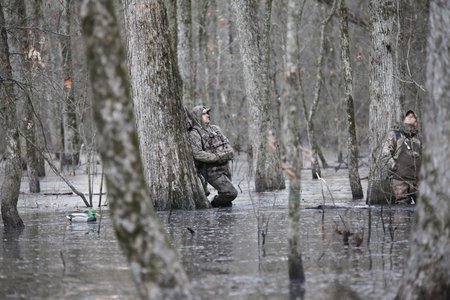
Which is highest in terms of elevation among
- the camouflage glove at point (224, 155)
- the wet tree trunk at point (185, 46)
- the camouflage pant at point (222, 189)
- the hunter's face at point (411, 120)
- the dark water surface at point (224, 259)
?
the wet tree trunk at point (185, 46)

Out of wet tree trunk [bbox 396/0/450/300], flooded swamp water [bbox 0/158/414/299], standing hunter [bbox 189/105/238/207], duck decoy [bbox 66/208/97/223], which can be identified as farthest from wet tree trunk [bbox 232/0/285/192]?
wet tree trunk [bbox 396/0/450/300]

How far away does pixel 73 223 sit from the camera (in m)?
14.9

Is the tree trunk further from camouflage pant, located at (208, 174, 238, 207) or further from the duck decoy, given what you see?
the duck decoy

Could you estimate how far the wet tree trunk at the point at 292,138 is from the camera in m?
8.73

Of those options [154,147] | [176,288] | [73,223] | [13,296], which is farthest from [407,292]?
[154,147]

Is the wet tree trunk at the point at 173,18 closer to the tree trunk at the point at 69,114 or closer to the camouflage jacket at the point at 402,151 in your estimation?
the tree trunk at the point at 69,114

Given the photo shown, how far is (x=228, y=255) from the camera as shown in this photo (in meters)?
11.4

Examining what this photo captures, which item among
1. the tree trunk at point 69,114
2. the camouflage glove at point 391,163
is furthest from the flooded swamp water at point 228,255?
the tree trunk at point 69,114

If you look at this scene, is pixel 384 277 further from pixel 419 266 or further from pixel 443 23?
pixel 443 23

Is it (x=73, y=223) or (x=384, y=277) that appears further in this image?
(x=73, y=223)

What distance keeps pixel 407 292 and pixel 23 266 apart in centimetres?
482

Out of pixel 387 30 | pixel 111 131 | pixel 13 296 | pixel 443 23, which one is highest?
pixel 387 30

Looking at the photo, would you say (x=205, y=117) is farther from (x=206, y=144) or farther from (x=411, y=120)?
(x=411, y=120)

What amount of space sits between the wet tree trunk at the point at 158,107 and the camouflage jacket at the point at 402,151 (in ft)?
10.9
